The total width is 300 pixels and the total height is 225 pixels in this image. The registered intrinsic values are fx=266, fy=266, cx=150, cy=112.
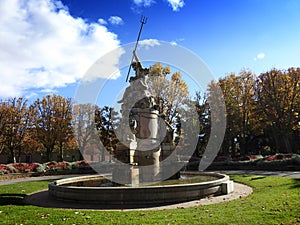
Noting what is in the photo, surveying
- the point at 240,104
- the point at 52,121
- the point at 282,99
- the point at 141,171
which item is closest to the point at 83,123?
the point at 52,121

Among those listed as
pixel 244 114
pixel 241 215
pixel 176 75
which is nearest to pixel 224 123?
pixel 244 114

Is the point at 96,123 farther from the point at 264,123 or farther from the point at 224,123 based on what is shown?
the point at 264,123

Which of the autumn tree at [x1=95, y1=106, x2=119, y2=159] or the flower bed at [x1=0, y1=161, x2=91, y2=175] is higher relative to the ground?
the autumn tree at [x1=95, y1=106, x2=119, y2=159]

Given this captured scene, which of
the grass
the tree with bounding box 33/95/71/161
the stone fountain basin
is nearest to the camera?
the grass

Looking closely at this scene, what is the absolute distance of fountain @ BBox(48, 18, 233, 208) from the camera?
9188 mm

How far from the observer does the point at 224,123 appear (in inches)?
1405

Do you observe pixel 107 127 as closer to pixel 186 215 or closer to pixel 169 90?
pixel 169 90

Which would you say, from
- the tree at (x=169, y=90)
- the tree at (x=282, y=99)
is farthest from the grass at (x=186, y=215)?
the tree at (x=282, y=99)

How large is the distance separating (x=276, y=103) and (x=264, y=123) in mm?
4250

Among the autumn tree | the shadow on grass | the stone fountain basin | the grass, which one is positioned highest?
the autumn tree

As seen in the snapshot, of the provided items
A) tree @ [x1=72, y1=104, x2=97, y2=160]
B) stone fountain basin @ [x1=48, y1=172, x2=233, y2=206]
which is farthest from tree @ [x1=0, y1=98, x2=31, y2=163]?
stone fountain basin @ [x1=48, y1=172, x2=233, y2=206]

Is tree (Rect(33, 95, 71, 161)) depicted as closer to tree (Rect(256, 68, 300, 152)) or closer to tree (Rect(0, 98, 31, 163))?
tree (Rect(0, 98, 31, 163))

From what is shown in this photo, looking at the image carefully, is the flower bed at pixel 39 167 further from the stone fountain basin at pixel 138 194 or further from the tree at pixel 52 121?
the stone fountain basin at pixel 138 194

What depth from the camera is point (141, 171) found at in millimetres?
13078
